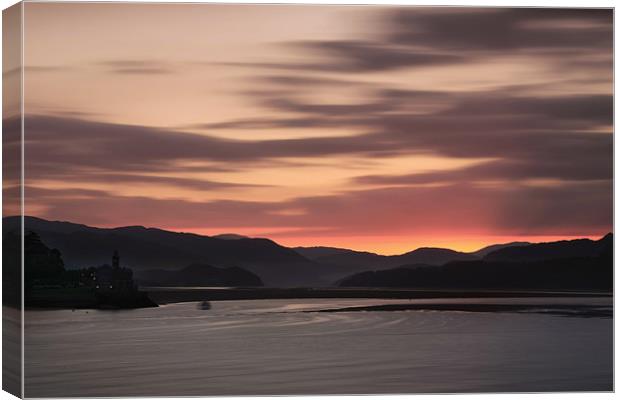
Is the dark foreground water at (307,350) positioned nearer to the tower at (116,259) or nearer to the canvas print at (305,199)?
the canvas print at (305,199)

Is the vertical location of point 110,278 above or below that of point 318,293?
above

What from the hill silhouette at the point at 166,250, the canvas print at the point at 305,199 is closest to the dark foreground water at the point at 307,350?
the canvas print at the point at 305,199

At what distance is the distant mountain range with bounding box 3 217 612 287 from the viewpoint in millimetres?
10516

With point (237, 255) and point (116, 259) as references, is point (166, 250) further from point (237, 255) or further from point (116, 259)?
point (237, 255)

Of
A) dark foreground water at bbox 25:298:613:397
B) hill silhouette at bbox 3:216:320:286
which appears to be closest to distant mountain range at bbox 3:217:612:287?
hill silhouette at bbox 3:216:320:286

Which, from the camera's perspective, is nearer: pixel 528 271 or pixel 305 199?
pixel 305 199

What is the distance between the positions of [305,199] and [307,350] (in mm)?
1284

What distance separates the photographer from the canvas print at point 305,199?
1043 centimetres

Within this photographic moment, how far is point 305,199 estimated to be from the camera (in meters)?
10.8

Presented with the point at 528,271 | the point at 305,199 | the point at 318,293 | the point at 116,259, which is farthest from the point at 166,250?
the point at 528,271

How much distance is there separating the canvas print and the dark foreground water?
0.06 feet

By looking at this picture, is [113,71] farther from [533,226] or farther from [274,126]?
[533,226]

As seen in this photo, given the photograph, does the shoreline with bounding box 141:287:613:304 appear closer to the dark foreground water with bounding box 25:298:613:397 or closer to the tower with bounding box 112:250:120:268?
the dark foreground water with bounding box 25:298:613:397

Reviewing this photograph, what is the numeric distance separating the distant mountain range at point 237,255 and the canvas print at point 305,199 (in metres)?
0.02
